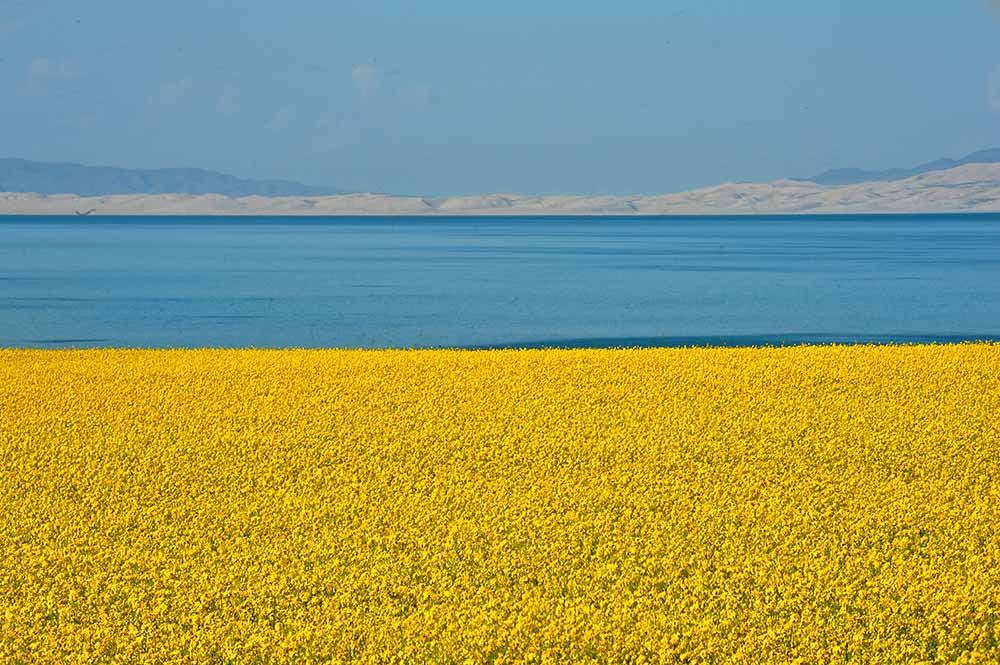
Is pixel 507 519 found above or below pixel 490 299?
above

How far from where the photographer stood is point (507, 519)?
10.3m

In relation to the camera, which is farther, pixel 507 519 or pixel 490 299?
pixel 490 299

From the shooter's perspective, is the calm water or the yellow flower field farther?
the calm water

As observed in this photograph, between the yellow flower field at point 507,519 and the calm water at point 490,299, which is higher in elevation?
the yellow flower field at point 507,519

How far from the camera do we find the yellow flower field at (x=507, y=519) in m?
7.81

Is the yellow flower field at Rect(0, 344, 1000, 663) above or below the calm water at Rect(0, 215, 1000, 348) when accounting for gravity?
above

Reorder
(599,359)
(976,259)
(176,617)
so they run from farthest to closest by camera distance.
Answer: (976,259) < (599,359) < (176,617)

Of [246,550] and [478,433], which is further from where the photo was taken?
[478,433]

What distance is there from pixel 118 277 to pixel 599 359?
39.6 meters

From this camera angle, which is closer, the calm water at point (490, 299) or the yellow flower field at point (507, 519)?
the yellow flower field at point (507, 519)

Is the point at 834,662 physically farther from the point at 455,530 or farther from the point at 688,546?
the point at 455,530

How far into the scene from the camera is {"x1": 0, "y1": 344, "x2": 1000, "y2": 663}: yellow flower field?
7809 mm

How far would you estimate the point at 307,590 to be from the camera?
28.6ft

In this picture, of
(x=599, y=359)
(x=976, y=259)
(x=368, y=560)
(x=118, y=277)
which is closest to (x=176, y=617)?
(x=368, y=560)
